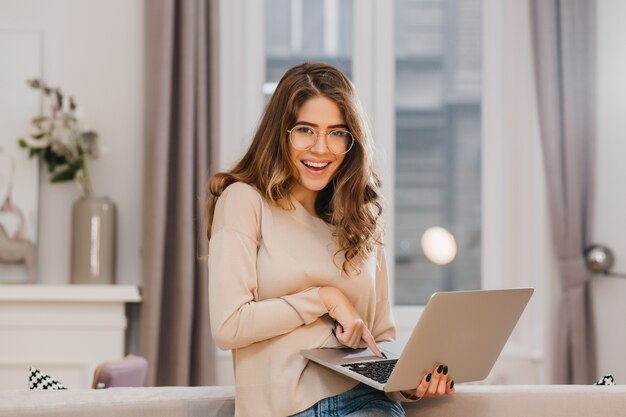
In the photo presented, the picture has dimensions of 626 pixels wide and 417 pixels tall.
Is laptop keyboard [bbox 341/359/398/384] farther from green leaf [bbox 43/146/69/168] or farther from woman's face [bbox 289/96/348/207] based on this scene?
green leaf [bbox 43/146/69/168]

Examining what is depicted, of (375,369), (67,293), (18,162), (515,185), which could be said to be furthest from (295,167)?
(515,185)

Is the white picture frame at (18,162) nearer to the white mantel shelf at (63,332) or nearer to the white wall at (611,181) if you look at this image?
the white mantel shelf at (63,332)

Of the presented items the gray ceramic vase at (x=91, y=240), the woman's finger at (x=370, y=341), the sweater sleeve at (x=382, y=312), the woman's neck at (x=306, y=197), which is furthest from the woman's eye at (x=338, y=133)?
the gray ceramic vase at (x=91, y=240)

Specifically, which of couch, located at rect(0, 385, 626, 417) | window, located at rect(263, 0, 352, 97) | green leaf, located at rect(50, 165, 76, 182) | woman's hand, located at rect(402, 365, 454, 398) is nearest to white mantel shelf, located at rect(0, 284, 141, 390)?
green leaf, located at rect(50, 165, 76, 182)

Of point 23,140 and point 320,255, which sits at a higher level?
point 23,140

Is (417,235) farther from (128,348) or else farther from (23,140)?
(23,140)

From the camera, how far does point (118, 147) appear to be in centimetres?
375

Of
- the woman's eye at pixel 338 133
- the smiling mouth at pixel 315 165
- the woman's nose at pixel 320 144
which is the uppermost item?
the woman's eye at pixel 338 133

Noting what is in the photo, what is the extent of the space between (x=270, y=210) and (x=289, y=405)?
1.33 feet

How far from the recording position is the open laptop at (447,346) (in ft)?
5.27

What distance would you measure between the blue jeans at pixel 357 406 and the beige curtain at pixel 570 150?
212 centimetres

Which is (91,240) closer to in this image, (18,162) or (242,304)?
(18,162)

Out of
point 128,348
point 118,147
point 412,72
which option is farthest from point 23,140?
point 412,72

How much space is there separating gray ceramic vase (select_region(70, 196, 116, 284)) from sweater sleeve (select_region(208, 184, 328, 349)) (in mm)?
1851
